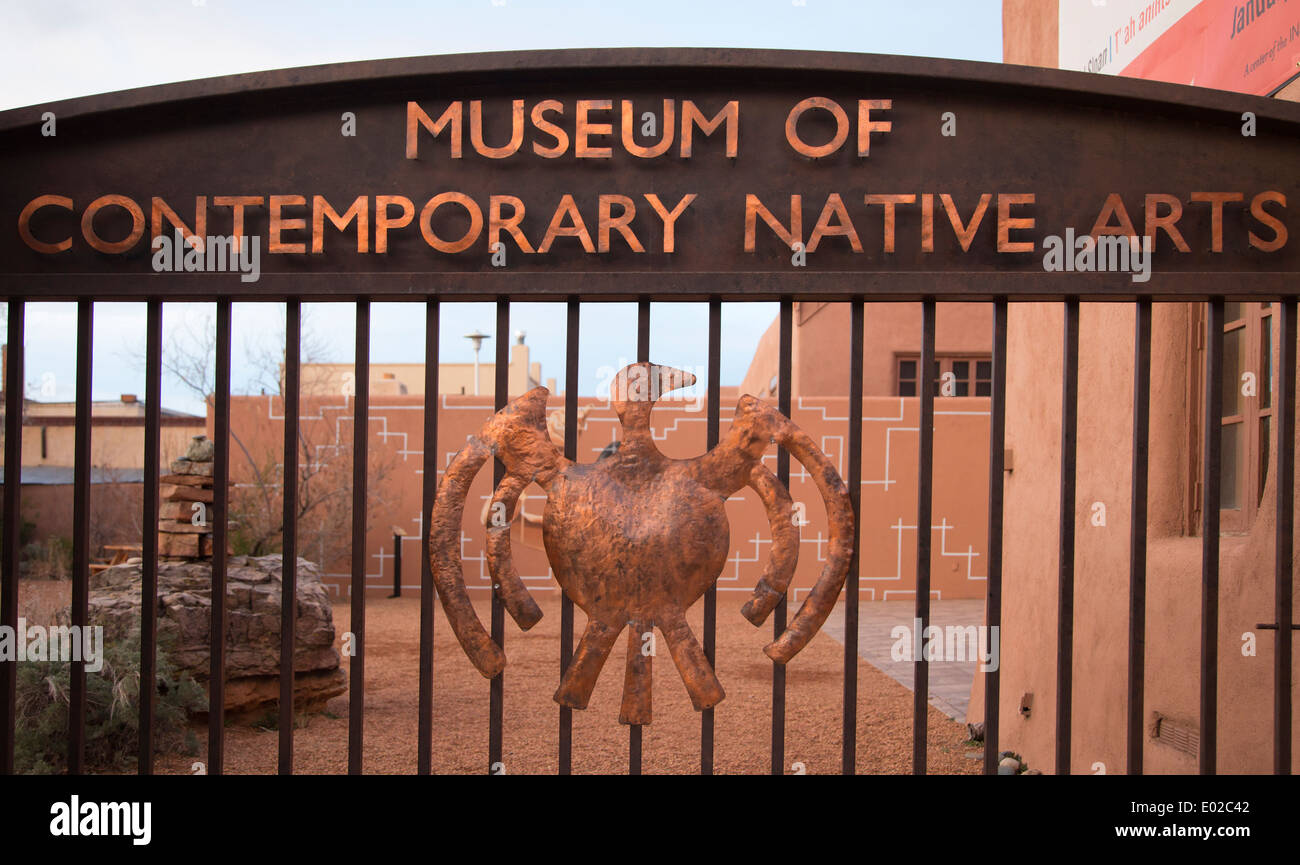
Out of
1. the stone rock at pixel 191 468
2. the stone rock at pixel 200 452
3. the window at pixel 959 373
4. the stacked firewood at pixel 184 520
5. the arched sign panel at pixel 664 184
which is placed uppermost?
the window at pixel 959 373

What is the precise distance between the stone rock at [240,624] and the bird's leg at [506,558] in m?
4.88

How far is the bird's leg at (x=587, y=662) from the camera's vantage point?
7.89 ft

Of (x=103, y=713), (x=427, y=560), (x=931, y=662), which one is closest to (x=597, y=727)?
(x=103, y=713)

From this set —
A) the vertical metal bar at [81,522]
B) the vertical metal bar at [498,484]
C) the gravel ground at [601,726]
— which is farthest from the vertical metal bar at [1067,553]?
the gravel ground at [601,726]

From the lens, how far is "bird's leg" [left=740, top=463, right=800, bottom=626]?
235cm

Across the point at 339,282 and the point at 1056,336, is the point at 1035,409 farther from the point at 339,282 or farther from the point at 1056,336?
the point at 339,282

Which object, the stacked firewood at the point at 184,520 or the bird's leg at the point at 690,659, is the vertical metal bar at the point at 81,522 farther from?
the stacked firewood at the point at 184,520

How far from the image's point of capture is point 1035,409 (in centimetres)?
607

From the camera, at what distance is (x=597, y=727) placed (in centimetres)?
726

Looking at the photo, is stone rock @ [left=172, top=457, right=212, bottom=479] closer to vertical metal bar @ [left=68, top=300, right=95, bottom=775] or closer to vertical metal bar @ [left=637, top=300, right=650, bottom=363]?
vertical metal bar @ [left=68, top=300, right=95, bottom=775]

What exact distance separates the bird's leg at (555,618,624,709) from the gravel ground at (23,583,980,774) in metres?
3.36

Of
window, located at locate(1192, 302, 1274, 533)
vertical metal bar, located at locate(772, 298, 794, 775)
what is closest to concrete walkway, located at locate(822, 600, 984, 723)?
window, located at locate(1192, 302, 1274, 533)

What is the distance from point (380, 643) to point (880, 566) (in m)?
6.82

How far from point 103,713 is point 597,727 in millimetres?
3232
